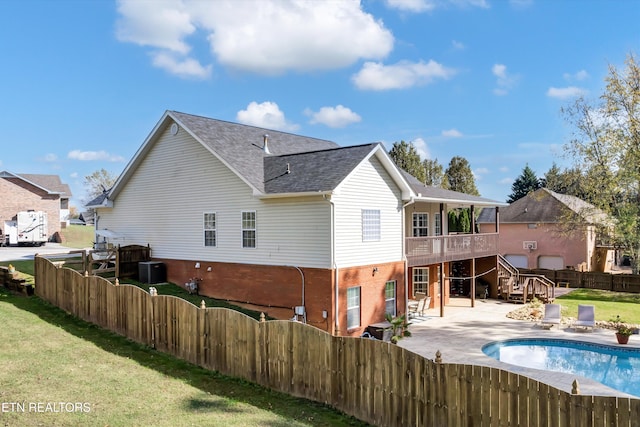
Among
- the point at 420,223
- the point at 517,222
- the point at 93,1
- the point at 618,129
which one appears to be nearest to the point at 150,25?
the point at 93,1

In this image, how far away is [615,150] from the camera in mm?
30125

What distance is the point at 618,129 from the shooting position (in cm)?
3014

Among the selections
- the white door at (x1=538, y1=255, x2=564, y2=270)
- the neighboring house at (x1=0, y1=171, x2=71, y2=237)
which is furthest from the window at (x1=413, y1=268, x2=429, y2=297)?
the neighboring house at (x1=0, y1=171, x2=71, y2=237)

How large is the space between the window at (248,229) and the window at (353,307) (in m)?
4.24

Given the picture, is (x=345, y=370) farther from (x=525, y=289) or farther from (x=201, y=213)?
(x=525, y=289)

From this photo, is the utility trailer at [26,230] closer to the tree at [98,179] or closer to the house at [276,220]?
the house at [276,220]

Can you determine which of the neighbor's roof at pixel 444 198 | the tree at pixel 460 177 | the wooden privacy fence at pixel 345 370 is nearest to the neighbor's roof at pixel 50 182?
the tree at pixel 460 177

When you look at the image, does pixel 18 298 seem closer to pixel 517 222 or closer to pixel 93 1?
pixel 93 1

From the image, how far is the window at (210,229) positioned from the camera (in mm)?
19219

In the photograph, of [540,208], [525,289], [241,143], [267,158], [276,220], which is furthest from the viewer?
[540,208]

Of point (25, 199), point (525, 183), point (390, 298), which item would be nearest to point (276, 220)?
point (390, 298)

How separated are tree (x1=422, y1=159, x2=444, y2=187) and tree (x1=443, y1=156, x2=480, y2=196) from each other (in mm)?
860

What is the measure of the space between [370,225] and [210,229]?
675cm

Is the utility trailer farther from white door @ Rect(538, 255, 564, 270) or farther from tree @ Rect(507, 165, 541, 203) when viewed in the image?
tree @ Rect(507, 165, 541, 203)
